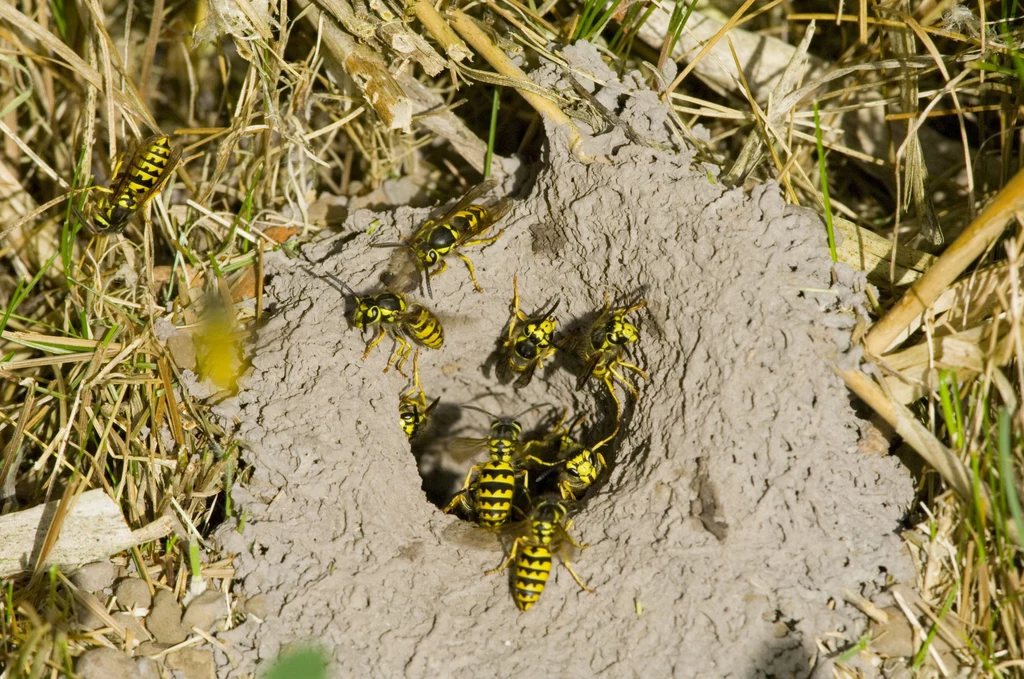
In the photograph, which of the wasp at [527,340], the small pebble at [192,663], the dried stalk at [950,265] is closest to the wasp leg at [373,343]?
the wasp at [527,340]

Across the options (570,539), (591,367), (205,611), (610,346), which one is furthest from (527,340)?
(205,611)

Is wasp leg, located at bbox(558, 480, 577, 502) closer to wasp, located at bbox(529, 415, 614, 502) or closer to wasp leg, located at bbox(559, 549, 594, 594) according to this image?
wasp, located at bbox(529, 415, 614, 502)

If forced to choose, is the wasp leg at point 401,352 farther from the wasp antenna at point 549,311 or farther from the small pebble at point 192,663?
the small pebble at point 192,663

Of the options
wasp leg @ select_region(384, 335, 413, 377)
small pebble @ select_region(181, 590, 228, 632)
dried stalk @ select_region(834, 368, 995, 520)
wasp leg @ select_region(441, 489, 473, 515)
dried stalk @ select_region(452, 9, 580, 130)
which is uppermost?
dried stalk @ select_region(452, 9, 580, 130)

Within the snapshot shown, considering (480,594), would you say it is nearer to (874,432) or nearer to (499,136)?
(874,432)

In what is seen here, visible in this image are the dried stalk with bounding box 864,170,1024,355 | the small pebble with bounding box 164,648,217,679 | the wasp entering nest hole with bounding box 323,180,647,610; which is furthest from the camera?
the wasp entering nest hole with bounding box 323,180,647,610

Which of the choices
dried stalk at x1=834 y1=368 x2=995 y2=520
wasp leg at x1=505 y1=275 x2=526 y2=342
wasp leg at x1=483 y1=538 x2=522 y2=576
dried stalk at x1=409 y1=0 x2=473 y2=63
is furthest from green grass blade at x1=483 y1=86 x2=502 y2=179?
dried stalk at x1=834 y1=368 x2=995 y2=520

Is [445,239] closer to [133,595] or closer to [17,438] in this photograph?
[133,595]
